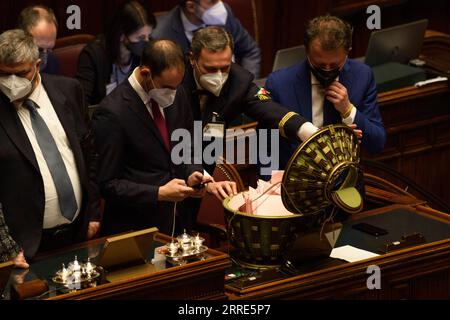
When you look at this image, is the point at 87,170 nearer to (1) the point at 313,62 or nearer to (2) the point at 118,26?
(1) the point at 313,62

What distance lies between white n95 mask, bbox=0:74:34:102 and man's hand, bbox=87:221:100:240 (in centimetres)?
65

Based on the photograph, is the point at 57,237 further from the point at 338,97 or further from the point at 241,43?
the point at 241,43

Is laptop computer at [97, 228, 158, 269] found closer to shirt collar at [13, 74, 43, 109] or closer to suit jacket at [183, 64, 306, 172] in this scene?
shirt collar at [13, 74, 43, 109]

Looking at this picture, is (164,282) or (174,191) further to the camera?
(174,191)

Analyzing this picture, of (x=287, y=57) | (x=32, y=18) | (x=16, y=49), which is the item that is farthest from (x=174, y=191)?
(x=287, y=57)

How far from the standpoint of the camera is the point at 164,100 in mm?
4320

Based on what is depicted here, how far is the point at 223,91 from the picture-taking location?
4.62 metres

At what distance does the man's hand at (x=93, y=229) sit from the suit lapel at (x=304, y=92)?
3.19ft

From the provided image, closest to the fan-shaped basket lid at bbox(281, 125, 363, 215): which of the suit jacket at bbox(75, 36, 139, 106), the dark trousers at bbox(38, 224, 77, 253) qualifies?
the dark trousers at bbox(38, 224, 77, 253)

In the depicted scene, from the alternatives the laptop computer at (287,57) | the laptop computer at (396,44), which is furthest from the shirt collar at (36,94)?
the laptop computer at (396,44)

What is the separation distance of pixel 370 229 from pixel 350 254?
256 mm
